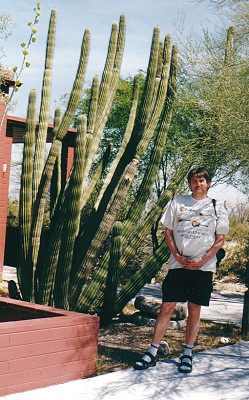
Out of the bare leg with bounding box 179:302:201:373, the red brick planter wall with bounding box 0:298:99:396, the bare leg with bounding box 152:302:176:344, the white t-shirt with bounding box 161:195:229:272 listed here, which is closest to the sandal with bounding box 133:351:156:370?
the bare leg with bounding box 152:302:176:344

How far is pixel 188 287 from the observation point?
16.7ft

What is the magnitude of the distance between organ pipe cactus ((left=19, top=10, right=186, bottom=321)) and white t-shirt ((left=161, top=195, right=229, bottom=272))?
1069 millimetres

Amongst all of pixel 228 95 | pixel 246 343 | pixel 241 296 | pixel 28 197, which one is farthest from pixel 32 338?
pixel 241 296

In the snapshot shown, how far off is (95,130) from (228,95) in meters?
1.54

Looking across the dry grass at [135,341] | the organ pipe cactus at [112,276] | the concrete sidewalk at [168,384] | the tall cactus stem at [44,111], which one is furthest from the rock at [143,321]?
the tall cactus stem at [44,111]

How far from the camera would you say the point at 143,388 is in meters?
4.56

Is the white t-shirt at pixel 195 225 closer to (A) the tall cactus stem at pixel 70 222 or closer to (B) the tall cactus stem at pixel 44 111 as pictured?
(A) the tall cactus stem at pixel 70 222

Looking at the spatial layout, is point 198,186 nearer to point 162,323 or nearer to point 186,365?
point 162,323

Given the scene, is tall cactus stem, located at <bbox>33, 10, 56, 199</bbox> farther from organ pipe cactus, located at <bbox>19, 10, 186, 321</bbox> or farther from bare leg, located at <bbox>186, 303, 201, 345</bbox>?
bare leg, located at <bbox>186, 303, 201, 345</bbox>

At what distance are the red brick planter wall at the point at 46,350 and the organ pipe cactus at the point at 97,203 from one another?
106 cm

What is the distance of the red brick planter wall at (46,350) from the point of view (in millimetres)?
4322

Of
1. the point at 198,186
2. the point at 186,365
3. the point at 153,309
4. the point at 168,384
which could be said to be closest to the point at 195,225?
the point at 198,186

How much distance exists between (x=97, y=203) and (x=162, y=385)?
321cm

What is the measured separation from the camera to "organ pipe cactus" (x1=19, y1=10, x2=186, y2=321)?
20.7ft
